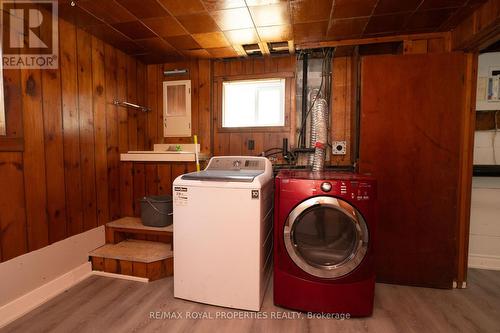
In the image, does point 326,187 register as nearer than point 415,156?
Yes

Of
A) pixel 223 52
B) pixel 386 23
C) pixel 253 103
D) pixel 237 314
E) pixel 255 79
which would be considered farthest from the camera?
pixel 253 103

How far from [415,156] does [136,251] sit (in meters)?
2.48

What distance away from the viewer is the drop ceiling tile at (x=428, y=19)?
5.75 ft

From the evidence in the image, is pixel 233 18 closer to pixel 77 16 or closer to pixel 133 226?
pixel 77 16

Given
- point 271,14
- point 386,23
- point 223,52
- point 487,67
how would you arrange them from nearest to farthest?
point 271,14 → point 386,23 → point 487,67 → point 223,52

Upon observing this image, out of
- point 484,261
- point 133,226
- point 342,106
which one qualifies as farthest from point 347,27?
point 133,226

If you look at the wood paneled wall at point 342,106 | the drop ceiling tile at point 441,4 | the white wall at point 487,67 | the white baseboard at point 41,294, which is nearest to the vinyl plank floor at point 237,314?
the white baseboard at point 41,294

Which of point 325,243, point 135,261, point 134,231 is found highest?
point 325,243

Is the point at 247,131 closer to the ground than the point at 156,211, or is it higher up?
higher up

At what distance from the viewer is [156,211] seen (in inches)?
87.6

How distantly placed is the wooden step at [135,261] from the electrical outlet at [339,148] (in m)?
1.90

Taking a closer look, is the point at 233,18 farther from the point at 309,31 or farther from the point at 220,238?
the point at 220,238

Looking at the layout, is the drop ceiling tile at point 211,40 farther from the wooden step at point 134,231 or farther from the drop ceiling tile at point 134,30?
the wooden step at point 134,231

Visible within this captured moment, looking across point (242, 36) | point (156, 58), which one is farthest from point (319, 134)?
point (156, 58)
